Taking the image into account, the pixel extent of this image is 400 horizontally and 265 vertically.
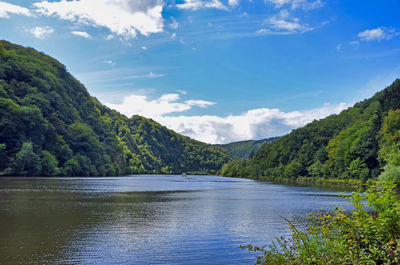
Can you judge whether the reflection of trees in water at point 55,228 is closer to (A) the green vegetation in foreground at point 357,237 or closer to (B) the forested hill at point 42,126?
(A) the green vegetation in foreground at point 357,237

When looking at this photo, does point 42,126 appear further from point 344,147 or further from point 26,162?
point 344,147

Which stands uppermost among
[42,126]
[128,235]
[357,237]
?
[42,126]

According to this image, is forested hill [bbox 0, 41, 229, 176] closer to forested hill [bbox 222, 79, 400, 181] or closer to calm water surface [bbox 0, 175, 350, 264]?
calm water surface [bbox 0, 175, 350, 264]

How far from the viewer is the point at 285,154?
6801 inches

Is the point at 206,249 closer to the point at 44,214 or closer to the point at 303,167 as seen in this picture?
the point at 44,214

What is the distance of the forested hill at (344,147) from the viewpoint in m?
82.0

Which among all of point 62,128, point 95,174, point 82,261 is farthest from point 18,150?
point 82,261

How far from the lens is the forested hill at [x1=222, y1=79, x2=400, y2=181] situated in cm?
8201

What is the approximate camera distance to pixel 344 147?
367ft

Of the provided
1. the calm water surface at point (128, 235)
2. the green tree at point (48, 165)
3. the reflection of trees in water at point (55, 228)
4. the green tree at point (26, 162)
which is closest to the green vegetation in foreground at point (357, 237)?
the calm water surface at point (128, 235)

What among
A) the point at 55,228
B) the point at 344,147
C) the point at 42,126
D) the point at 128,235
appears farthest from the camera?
the point at 42,126

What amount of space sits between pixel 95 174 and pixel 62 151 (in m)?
26.4

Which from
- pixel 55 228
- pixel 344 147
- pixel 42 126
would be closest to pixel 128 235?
pixel 55 228

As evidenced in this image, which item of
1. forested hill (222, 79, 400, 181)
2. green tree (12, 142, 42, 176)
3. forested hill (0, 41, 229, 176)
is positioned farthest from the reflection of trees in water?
forested hill (0, 41, 229, 176)
